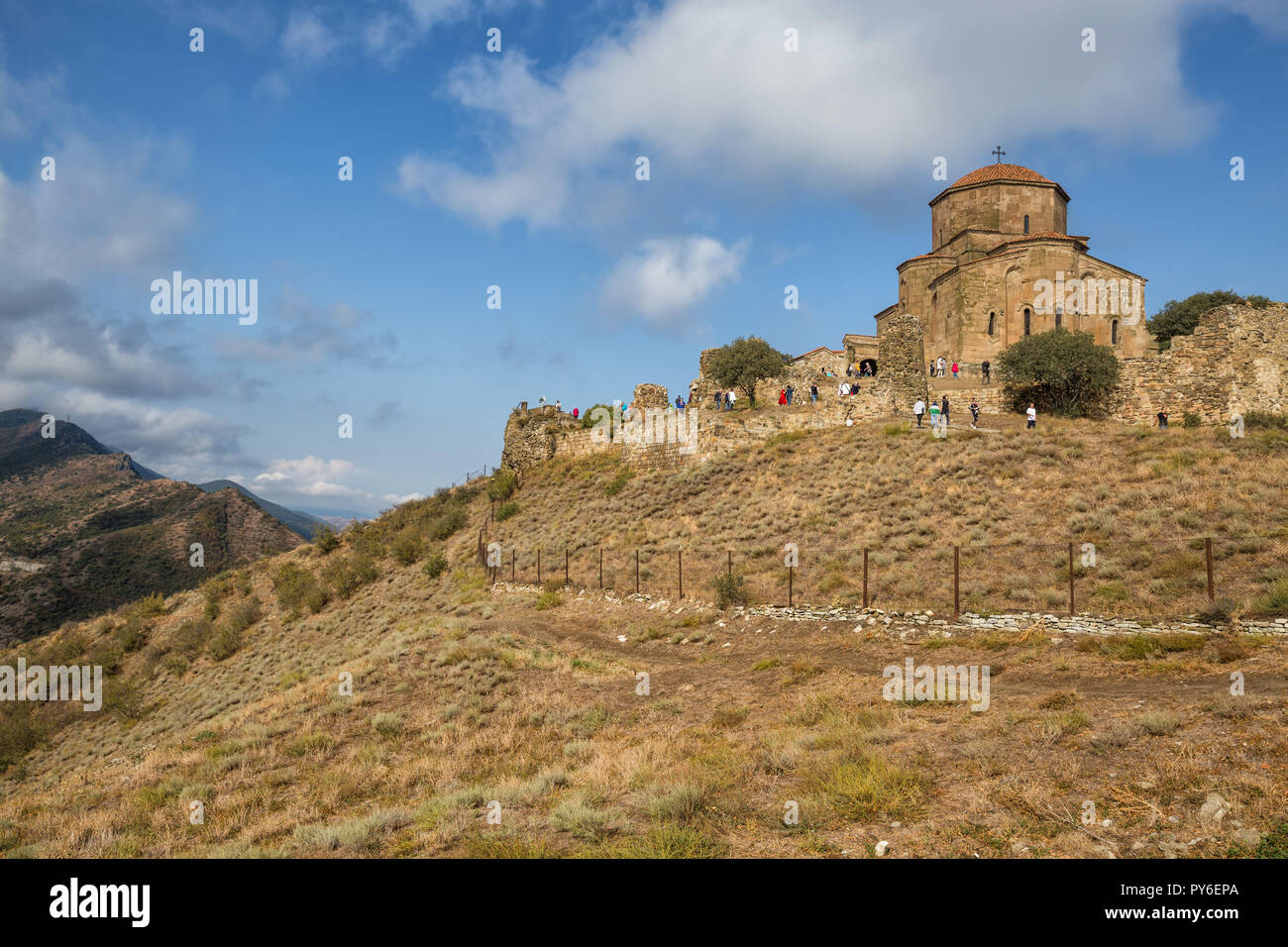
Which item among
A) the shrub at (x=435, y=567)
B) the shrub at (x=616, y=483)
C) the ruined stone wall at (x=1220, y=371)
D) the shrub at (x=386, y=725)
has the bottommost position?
the shrub at (x=386, y=725)

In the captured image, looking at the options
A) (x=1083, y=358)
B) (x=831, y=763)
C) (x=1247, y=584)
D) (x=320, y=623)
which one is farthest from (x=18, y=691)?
(x=1083, y=358)

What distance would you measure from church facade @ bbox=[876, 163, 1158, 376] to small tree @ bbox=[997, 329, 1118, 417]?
8.84 metres

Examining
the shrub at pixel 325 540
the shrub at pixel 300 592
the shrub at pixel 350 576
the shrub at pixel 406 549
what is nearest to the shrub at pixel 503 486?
the shrub at pixel 406 549

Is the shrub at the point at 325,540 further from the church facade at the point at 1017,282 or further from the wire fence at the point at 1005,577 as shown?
the church facade at the point at 1017,282

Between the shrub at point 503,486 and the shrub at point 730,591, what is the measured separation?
23.1 metres

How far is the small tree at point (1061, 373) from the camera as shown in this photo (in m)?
33.2

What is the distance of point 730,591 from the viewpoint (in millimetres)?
18281

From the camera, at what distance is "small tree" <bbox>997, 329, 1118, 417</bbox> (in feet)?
109

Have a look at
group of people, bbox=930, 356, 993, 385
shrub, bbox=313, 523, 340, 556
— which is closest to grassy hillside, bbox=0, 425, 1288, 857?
shrub, bbox=313, 523, 340, 556

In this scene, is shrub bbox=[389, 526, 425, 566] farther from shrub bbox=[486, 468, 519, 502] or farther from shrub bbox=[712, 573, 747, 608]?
shrub bbox=[712, 573, 747, 608]

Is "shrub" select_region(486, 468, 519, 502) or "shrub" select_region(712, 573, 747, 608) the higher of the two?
"shrub" select_region(486, 468, 519, 502)

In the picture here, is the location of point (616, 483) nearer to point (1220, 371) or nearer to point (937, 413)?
point (937, 413)
